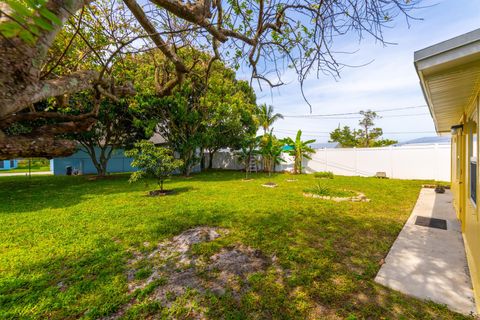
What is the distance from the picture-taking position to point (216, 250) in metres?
3.59

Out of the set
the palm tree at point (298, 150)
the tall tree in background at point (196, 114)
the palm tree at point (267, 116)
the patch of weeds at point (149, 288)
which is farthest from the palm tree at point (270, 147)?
the patch of weeds at point (149, 288)

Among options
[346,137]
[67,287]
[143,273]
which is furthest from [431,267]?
[346,137]

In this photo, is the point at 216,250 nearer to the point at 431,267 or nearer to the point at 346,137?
the point at 431,267

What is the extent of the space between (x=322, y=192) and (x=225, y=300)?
6.61m

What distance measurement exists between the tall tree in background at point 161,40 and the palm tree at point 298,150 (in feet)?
39.7

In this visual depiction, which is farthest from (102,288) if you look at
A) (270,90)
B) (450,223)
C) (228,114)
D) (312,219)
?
(228,114)

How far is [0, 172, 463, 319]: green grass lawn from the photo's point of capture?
2270 millimetres

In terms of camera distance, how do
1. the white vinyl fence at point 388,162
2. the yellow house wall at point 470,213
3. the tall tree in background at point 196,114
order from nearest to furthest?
the yellow house wall at point 470,213 < the white vinyl fence at point 388,162 < the tall tree in background at point 196,114

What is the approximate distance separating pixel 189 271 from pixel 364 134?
1254 inches

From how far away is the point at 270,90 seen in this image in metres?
3.26

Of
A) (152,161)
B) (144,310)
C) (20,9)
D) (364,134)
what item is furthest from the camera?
(364,134)

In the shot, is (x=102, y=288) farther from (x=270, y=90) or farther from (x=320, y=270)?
(x=270, y=90)

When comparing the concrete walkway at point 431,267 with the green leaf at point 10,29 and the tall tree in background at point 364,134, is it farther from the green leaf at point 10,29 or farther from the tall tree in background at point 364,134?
the tall tree in background at point 364,134

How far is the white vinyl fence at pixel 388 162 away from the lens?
1100cm
